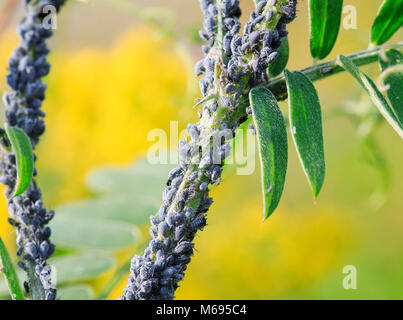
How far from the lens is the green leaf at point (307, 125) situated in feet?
1.13

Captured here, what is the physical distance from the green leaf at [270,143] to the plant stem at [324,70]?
0.04 metres

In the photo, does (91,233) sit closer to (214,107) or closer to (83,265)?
(83,265)

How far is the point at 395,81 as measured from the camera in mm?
430

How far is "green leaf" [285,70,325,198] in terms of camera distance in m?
0.34

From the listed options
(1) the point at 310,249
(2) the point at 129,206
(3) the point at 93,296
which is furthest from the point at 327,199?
(3) the point at 93,296

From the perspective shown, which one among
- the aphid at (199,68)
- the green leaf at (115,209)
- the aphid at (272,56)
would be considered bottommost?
the aphid at (272,56)

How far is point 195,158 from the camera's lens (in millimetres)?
351

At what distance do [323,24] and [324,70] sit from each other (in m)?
0.05

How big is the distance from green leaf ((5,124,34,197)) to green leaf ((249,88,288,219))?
16 centimetres

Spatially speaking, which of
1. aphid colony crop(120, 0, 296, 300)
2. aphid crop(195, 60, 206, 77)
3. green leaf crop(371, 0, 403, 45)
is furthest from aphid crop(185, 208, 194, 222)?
green leaf crop(371, 0, 403, 45)

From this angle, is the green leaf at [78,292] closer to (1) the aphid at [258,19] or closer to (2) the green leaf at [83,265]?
(2) the green leaf at [83,265]

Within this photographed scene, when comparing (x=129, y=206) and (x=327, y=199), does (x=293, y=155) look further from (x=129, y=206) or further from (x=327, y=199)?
(x=129, y=206)

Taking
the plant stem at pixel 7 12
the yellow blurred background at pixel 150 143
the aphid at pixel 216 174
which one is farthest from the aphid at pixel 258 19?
the yellow blurred background at pixel 150 143

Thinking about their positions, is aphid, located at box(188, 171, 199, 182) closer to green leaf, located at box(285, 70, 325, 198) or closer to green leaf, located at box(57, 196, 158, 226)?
green leaf, located at box(285, 70, 325, 198)
